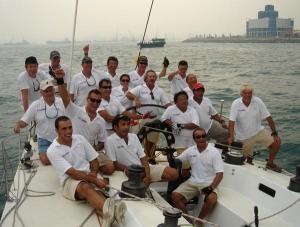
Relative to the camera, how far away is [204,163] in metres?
5.02

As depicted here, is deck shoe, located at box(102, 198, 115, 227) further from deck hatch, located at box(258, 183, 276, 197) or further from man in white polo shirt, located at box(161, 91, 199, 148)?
man in white polo shirt, located at box(161, 91, 199, 148)

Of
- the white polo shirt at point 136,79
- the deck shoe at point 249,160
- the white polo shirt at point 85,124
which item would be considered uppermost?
the white polo shirt at point 136,79

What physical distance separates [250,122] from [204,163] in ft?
4.91

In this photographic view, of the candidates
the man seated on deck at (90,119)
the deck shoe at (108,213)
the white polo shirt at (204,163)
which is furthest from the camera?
the man seated on deck at (90,119)

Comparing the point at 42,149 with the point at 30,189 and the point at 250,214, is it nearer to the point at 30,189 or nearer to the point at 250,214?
the point at 30,189

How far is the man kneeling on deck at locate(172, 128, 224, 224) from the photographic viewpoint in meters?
4.88

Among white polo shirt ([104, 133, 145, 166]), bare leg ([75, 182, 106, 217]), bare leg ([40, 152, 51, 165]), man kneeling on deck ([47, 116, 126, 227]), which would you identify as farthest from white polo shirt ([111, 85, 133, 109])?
bare leg ([75, 182, 106, 217])

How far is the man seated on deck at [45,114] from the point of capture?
5535mm

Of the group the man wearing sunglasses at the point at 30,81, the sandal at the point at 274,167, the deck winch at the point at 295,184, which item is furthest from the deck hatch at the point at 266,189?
the man wearing sunglasses at the point at 30,81

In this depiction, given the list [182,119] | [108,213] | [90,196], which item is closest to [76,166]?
[90,196]

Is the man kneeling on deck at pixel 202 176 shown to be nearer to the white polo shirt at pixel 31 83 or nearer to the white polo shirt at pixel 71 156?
the white polo shirt at pixel 71 156

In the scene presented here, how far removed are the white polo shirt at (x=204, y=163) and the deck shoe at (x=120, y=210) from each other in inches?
64.4

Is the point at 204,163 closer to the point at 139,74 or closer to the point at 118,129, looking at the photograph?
the point at 118,129

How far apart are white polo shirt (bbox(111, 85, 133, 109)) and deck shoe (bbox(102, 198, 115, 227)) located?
3199 millimetres
